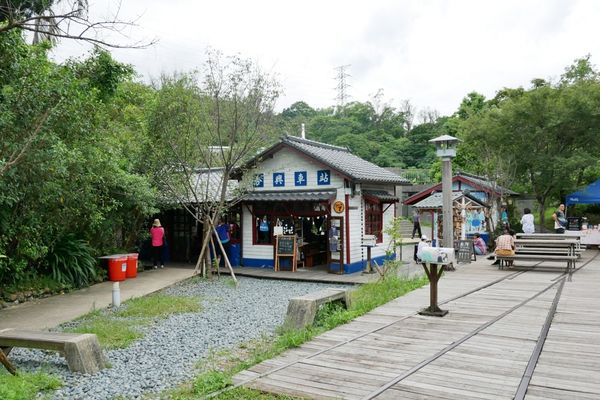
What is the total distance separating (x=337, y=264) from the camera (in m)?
13.2

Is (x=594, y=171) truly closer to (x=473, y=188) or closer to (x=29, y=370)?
(x=473, y=188)

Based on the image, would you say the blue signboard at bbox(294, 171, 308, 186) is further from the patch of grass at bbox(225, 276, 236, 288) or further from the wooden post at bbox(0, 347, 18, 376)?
the wooden post at bbox(0, 347, 18, 376)

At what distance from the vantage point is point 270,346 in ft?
19.9

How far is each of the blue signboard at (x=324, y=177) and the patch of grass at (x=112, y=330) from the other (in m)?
7.17

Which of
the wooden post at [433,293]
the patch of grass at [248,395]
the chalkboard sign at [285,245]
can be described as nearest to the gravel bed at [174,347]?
the patch of grass at [248,395]

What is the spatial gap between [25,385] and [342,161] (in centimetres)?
1130

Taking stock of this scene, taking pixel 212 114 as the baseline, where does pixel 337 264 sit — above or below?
below

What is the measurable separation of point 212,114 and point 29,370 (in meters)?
8.24

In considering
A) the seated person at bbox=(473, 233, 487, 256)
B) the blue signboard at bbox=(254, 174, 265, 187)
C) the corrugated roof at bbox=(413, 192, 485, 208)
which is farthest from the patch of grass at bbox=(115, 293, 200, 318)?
the corrugated roof at bbox=(413, 192, 485, 208)

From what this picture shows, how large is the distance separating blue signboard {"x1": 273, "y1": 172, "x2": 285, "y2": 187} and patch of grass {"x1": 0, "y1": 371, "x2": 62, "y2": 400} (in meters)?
9.90

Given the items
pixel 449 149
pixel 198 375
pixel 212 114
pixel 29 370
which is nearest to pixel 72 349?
pixel 29 370

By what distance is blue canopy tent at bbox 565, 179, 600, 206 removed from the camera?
1864 centimetres

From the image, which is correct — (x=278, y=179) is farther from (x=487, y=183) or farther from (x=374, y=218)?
(x=487, y=183)

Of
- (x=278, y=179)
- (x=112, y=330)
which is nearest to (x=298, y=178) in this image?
(x=278, y=179)
